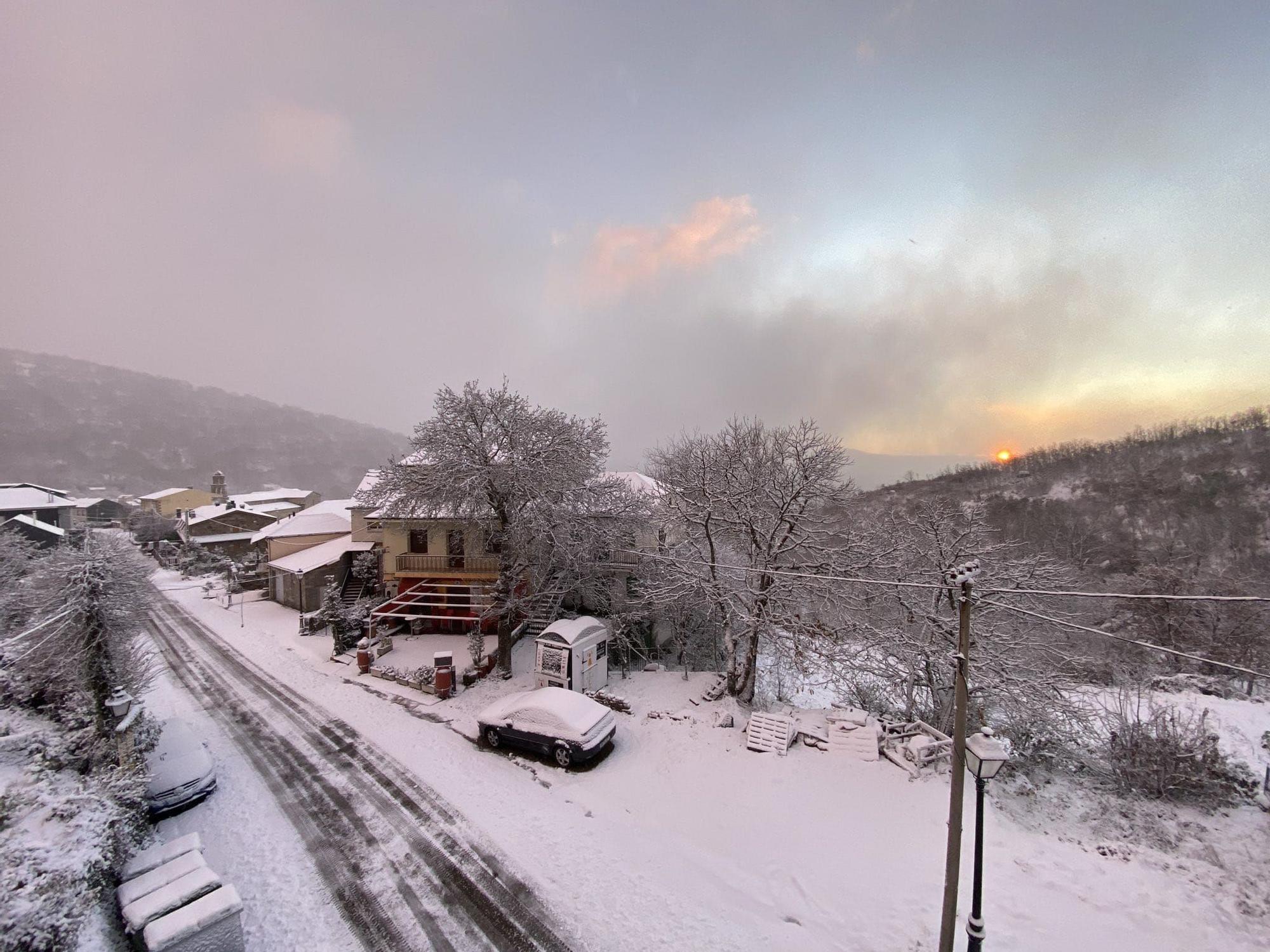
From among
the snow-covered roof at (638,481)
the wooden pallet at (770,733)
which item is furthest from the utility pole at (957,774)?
the snow-covered roof at (638,481)

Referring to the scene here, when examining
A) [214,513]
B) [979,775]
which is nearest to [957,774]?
[979,775]

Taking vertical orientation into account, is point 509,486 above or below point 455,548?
above

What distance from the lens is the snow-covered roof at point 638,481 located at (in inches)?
935

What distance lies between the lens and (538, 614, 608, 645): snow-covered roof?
54.0 ft

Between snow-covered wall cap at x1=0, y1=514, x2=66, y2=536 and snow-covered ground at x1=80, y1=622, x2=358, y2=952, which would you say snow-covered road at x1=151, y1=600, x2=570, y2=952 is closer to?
snow-covered ground at x1=80, y1=622, x2=358, y2=952

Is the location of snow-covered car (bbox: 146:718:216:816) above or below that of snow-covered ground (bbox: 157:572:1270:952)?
above

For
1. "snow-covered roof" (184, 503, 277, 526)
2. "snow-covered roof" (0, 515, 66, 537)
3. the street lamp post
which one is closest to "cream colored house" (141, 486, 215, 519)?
"snow-covered roof" (184, 503, 277, 526)

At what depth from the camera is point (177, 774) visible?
10.2 m

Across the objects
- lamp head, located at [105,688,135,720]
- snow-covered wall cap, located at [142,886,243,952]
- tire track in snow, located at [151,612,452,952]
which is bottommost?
tire track in snow, located at [151,612,452,952]

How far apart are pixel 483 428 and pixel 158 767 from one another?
39.7ft

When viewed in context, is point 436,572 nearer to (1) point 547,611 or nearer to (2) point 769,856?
(1) point 547,611

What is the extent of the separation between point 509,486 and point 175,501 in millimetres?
72063

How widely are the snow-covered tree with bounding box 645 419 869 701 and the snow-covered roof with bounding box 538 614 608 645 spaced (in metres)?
2.47

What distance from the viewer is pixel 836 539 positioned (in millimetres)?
16656
